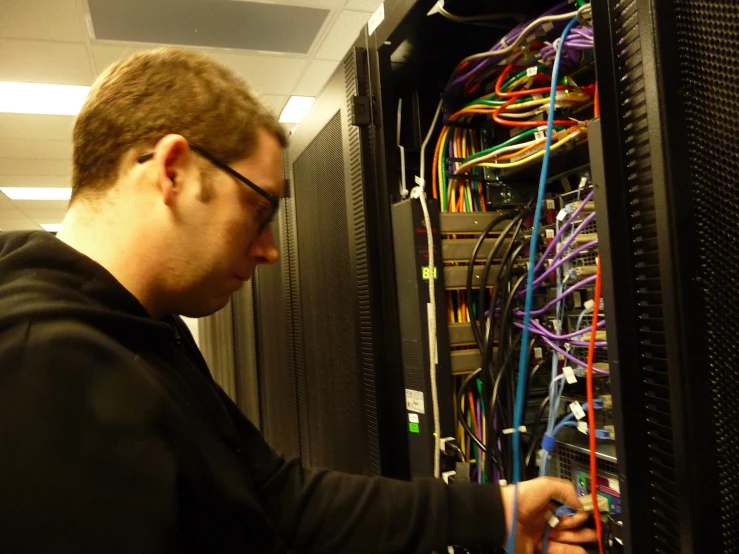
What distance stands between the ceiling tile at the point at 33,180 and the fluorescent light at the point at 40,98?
56.5 inches

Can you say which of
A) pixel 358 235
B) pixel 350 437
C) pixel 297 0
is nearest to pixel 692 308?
pixel 358 235

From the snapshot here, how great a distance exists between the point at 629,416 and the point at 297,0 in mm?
2265

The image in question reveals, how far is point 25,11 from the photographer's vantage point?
6.98 ft

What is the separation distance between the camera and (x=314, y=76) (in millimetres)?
3064

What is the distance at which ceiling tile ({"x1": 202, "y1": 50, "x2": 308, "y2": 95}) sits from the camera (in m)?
2.73

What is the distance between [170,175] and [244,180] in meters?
0.10

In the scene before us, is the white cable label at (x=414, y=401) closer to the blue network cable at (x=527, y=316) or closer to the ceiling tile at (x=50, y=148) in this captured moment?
the blue network cable at (x=527, y=316)

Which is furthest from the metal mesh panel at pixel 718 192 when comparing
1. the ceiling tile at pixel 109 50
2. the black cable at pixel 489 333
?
the ceiling tile at pixel 109 50

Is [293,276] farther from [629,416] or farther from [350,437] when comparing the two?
[629,416]

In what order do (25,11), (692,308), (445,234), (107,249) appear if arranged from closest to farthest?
(692,308)
(107,249)
(445,234)
(25,11)

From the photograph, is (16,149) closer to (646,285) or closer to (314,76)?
(314,76)

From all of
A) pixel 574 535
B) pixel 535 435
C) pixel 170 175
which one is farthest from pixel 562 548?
pixel 170 175

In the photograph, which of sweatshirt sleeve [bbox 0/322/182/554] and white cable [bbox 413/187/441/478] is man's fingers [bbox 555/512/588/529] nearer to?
white cable [bbox 413/187/441/478]

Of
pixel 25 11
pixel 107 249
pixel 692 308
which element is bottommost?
pixel 692 308
